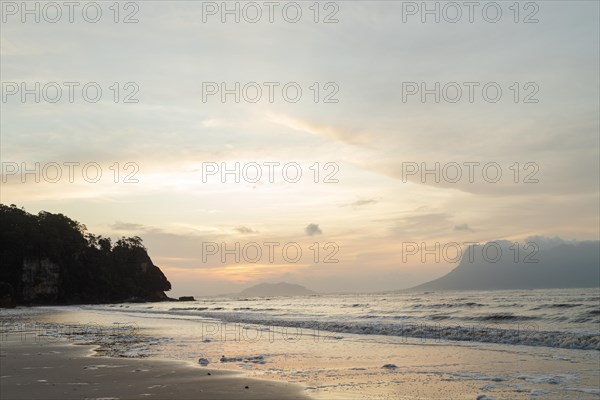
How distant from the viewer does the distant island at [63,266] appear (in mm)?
108500

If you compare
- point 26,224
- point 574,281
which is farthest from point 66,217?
point 574,281

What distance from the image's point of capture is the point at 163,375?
38.5 feet

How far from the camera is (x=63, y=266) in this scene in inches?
4811

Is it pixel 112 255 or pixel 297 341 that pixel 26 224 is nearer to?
pixel 112 255

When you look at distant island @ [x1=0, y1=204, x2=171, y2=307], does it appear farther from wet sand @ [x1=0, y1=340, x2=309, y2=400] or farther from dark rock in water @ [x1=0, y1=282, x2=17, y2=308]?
wet sand @ [x1=0, y1=340, x2=309, y2=400]

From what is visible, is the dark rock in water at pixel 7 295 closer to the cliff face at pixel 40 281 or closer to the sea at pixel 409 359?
the cliff face at pixel 40 281

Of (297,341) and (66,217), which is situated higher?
(66,217)

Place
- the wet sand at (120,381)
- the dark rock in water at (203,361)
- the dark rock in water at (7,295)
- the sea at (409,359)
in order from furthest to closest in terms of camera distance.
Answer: the dark rock in water at (7,295), the dark rock in water at (203,361), the sea at (409,359), the wet sand at (120,381)

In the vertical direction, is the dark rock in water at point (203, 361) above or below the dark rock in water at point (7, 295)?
above

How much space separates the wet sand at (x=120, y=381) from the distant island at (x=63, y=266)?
89324 millimetres

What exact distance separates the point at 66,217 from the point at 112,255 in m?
21.7

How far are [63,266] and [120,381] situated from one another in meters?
124

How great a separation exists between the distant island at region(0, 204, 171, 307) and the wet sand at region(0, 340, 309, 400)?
89.3m

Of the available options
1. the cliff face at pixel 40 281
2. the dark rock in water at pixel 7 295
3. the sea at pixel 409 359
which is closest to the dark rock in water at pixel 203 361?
the sea at pixel 409 359
